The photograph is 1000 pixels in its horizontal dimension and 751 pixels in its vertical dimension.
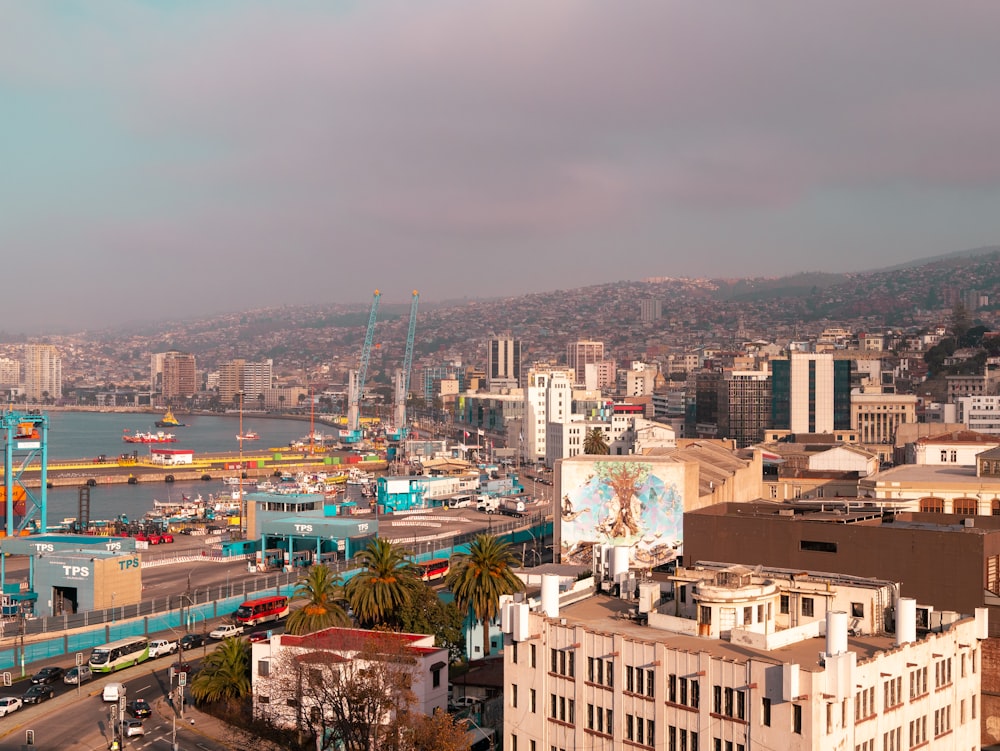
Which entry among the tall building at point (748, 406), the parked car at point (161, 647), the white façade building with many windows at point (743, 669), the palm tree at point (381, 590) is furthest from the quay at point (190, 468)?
the white façade building with many windows at point (743, 669)

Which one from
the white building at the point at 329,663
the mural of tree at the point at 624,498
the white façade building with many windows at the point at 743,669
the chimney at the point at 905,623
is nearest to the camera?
the white façade building with many windows at the point at 743,669

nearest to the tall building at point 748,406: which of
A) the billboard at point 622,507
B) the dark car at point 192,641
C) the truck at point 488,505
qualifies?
the truck at point 488,505

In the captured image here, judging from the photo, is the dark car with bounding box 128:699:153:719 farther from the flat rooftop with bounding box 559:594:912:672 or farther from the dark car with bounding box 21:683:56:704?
the flat rooftop with bounding box 559:594:912:672

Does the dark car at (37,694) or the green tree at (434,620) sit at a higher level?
the green tree at (434,620)

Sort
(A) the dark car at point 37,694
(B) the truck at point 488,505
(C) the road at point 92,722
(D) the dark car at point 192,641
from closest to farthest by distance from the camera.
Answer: (C) the road at point 92,722
(A) the dark car at point 37,694
(D) the dark car at point 192,641
(B) the truck at point 488,505

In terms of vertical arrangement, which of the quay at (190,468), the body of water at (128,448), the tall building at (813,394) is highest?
the tall building at (813,394)

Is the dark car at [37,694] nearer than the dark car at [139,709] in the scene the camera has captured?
No

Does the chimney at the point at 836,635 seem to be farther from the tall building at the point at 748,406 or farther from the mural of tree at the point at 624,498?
the tall building at the point at 748,406
